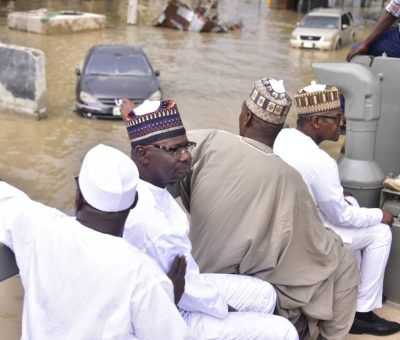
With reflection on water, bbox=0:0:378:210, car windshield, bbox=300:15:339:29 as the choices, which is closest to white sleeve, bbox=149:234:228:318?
reflection on water, bbox=0:0:378:210

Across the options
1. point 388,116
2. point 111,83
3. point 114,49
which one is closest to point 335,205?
point 388,116

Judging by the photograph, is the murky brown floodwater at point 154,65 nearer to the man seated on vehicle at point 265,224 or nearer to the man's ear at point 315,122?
the man's ear at point 315,122

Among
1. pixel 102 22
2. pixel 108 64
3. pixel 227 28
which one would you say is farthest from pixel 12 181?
pixel 227 28

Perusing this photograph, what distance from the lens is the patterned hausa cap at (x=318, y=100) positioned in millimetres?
3750

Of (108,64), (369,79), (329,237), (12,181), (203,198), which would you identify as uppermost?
(369,79)

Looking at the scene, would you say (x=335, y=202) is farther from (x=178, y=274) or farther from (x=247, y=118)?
(x=178, y=274)

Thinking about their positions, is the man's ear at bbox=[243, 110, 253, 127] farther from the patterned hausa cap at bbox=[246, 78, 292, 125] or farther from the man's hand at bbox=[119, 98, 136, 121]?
the man's hand at bbox=[119, 98, 136, 121]

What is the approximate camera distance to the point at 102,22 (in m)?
26.1

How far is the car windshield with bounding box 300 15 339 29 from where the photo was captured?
2425 cm

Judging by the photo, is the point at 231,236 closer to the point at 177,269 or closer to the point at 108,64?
the point at 177,269

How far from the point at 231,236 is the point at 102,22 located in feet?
79.9

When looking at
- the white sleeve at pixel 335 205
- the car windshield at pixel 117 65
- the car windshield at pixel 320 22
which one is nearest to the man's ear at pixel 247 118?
the white sleeve at pixel 335 205

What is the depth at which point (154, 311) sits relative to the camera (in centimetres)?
209

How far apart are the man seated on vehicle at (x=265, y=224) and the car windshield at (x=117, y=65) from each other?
10018 mm
